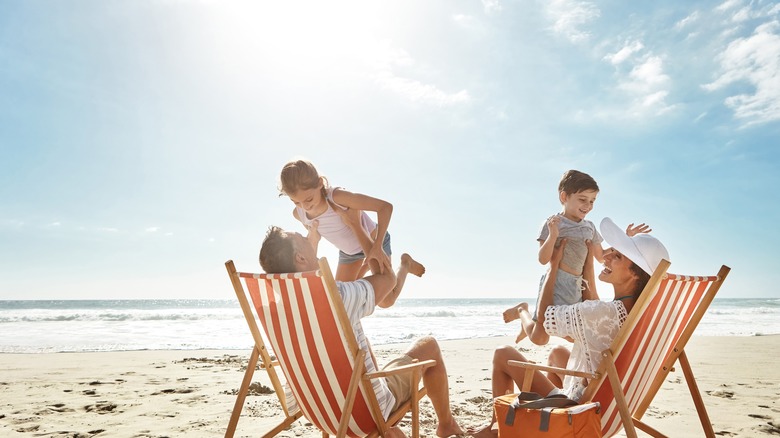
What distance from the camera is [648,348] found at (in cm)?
251

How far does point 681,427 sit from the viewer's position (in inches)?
156

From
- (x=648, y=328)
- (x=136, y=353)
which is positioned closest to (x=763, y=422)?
(x=648, y=328)

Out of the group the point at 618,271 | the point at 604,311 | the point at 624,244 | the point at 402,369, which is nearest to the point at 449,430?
the point at 402,369

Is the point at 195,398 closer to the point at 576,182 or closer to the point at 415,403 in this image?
the point at 415,403

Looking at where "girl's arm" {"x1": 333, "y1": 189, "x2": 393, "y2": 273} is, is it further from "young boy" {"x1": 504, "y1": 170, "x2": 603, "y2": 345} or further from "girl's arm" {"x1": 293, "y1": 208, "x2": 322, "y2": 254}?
"young boy" {"x1": 504, "y1": 170, "x2": 603, "y2": 345}

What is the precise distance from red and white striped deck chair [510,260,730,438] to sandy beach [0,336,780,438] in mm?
1472

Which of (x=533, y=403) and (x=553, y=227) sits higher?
(x=553, y=227)

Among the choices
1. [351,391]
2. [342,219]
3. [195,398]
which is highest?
[342,219]

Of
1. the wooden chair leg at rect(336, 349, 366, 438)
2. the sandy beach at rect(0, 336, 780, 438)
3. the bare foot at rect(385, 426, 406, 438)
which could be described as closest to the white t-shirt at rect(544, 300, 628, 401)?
the bare foot at rect(385, 426, 406, 438)

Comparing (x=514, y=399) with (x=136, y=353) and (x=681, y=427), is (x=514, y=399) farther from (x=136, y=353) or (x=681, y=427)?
(x=136, y=353)

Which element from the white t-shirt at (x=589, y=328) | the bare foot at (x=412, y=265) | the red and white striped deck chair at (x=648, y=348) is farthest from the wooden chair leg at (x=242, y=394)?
the white t-shirt at (x=589, y=328)

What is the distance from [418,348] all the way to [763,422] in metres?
3.40

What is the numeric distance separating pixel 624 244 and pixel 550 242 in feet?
2.37

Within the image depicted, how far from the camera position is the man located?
7.76 ft
